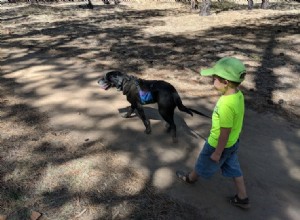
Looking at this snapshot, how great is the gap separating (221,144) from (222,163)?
36cm

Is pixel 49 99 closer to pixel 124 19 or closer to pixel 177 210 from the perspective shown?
pixel 177 210

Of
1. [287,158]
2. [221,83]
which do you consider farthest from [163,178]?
[287,158]

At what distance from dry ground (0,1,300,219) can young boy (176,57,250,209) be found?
1.42 feet

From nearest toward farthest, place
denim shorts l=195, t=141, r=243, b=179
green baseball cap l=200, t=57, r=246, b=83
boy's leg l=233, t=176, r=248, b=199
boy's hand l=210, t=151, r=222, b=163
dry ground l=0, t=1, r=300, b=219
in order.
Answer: green baseball cap l=200, t=57, r=246, b=83 → boy's hand l=210, t=151, r=222, b=163 → denim shorts l=195, t=141, r=243, b=179 → boy's leg l=233, t=176, r=248, b=199 → dry ground l=0, t=1, r=300, b=219

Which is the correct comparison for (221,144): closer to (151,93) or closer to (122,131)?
(151,93)

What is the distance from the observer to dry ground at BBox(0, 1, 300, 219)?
12.9ft

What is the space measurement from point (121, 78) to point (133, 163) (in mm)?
1291

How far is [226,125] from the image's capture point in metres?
3.34

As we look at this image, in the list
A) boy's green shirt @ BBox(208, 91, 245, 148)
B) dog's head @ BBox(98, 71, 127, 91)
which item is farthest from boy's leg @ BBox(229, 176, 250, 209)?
dog's head @ BBox(98, 71, 127, 91)

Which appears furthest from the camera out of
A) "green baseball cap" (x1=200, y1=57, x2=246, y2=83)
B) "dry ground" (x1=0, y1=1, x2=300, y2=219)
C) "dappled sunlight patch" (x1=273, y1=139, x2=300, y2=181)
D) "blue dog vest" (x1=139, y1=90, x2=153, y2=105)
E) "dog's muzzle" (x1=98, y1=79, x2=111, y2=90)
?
"dog's muzzle" (x1=98, y1=79, x2=111, y2=90)

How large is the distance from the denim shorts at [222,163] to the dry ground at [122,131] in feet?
1.45

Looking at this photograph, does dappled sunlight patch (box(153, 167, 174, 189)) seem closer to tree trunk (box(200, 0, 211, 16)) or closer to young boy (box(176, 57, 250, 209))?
young boy (box(176, 57, 250, 209))

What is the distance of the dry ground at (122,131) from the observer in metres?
3.94

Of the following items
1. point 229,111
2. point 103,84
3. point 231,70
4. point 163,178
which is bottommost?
point 163,178
